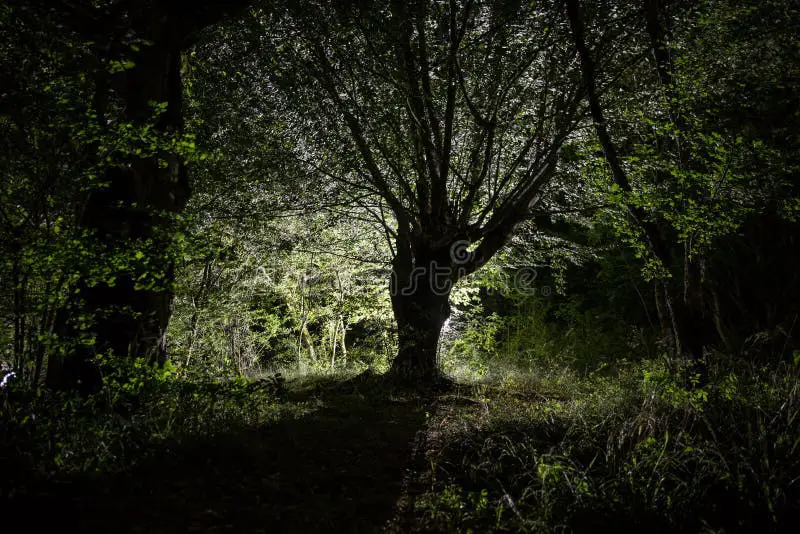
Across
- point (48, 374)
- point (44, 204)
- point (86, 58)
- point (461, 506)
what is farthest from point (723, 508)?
point (48, 374)

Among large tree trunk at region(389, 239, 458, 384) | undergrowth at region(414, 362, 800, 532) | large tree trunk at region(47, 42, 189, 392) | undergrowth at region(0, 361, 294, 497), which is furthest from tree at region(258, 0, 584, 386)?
undergrowth at region(0, 361, 294, 497)

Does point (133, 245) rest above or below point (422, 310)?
above

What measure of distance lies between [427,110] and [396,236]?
2825 mm

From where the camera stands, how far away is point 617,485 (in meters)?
3.10

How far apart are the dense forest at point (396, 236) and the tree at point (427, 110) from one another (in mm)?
58

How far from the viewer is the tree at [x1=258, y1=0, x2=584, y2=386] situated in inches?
269

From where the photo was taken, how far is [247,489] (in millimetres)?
3451

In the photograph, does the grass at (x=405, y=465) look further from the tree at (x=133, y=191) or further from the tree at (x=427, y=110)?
the tree at (x=427, y=110)

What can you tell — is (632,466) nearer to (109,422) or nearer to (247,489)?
(247,489)

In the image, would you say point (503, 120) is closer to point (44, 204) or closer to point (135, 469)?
point (44, 204)

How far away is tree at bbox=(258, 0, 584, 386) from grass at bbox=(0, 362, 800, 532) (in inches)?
148

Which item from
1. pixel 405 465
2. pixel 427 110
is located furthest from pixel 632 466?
pixel 427 110

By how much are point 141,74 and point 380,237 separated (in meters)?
7.82

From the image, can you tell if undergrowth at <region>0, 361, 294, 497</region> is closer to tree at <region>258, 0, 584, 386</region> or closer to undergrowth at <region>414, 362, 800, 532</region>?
undergrowth at <region>414, 362, 800, 532</region>
